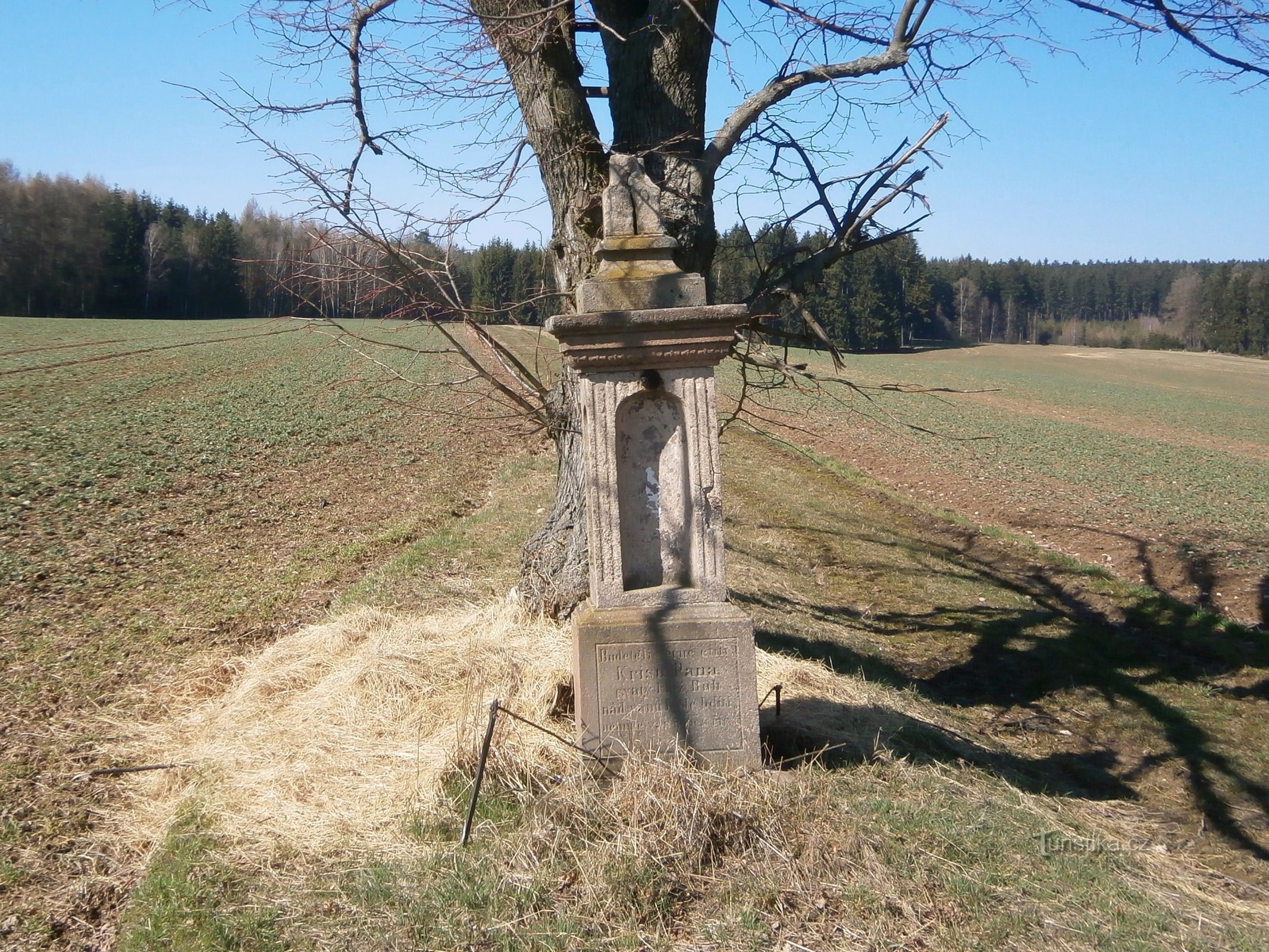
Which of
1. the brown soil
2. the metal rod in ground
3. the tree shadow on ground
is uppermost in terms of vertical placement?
the metal rod in ground

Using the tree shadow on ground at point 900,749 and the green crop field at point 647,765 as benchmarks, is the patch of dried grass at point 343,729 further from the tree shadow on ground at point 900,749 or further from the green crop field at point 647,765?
the tree shadow on ground at point 900,749

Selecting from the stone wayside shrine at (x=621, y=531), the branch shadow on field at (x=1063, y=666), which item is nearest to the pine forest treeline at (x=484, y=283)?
the stone wayside shrine at (x=621, y=531)

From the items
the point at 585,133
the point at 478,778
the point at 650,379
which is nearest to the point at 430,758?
the point at 478,778

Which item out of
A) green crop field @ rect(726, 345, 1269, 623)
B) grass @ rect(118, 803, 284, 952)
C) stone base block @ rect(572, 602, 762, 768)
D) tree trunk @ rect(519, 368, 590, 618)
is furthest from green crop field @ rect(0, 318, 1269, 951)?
tree trunk @ rect(519, 368, 590, 618)

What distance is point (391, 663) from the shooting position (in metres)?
5.91

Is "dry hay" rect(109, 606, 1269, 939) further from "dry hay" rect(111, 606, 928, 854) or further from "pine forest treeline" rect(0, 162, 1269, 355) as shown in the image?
"pine forest treeline" rect(0, 162, 1269, 355)

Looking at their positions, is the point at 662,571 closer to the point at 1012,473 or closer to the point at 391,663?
the point at 391,663

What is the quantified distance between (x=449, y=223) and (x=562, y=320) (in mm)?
3514

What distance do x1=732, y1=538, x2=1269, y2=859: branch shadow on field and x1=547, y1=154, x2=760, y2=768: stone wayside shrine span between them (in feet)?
3.29

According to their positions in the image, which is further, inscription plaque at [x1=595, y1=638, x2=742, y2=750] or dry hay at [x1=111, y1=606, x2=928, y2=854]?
inscription plaque at [x1=595, y1=638, x2=742, y2=750]

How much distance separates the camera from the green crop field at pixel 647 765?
369cm

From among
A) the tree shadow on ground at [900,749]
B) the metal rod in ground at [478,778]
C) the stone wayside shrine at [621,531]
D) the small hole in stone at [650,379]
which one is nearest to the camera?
the metal rod in ground at [478,778]

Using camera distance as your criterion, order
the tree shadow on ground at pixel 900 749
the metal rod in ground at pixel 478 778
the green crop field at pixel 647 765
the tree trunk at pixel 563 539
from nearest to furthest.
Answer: the green crop field at pixel 647 765
the metal rod in ground at pixel 478 778
the tree shadow on ground at pixel 900 749
the tree trunk at pixel 563 539

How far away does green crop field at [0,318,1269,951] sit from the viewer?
3.69 meters
